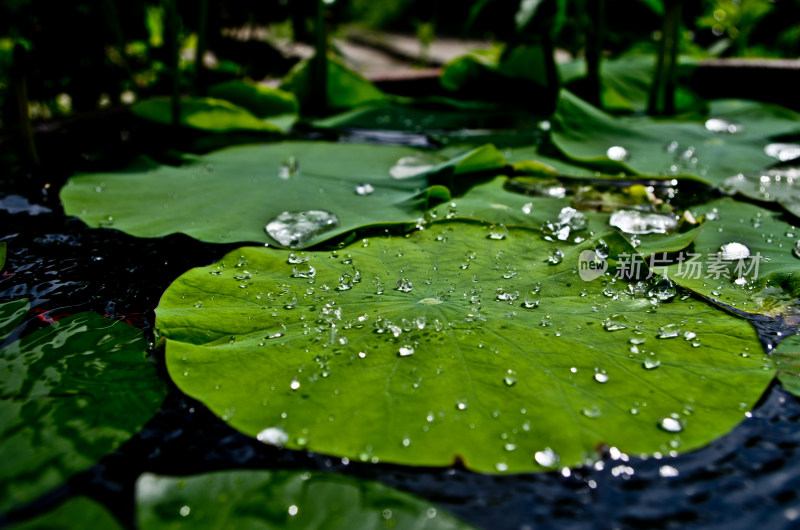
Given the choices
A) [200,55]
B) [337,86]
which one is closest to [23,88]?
[200,55]

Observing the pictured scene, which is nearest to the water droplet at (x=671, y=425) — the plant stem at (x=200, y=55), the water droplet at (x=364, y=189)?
the water droplet at (x=364, y=189)

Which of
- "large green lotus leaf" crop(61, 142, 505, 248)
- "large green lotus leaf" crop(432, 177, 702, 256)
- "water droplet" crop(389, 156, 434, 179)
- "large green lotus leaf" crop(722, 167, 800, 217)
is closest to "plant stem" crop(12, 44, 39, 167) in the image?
"large green lotus leaf" crop(61, 142, 505, 248)

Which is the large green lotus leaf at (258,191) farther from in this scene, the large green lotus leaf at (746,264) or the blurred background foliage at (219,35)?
the large green lotus leaf at (746,264)

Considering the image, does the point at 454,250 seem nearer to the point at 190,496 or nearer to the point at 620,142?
the point at 190,496

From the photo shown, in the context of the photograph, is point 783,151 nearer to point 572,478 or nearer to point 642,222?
point 642,222

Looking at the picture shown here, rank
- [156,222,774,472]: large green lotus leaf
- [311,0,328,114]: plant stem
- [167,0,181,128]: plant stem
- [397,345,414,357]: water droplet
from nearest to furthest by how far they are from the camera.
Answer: [156,222,774,472]: large green lotus leaf → [397,345,414,357]: water droplet → [167,0,181,128]: plant stem → [311,0,328,114]: plant stem

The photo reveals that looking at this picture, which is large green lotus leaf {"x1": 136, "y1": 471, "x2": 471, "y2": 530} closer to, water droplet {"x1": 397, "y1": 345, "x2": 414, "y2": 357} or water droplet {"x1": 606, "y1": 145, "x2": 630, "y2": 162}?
water droplet {"x1": 397, "y1": 345, "x2": 414, "y2": 357}
